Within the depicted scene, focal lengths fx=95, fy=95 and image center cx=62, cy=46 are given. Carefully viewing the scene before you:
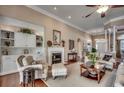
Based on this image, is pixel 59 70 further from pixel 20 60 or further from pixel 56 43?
pixel 20 60

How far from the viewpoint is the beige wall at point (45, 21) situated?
194 centimetres

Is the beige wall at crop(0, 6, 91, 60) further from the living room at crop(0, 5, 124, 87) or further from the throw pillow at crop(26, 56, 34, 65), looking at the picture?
the throw pillow at crop(26, 56, 34, 65)

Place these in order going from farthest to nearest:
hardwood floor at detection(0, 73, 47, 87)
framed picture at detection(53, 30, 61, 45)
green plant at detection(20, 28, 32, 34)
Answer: framed picture at detection(53, 30, 61, 45) → green plant at detection(20, 28, 32, 34) → hardwood floor at detection(0, 73, 47, 87)

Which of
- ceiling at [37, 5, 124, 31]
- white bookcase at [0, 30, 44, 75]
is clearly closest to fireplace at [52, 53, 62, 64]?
white bookcase at [0, 30, 44, 75]

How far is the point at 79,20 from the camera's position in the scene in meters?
2.45

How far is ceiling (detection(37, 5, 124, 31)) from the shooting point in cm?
208

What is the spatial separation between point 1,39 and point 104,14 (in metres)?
2.31

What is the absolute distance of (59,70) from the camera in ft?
8.57

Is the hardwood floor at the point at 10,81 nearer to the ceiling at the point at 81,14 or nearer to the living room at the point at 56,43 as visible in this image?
the living room at the point at 56,43

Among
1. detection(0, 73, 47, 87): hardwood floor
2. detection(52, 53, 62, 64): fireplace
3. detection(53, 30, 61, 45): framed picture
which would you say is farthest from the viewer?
detection(52, 53, 62, 64): fireplace

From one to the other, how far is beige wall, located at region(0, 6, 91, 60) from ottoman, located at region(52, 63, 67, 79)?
0.45m
